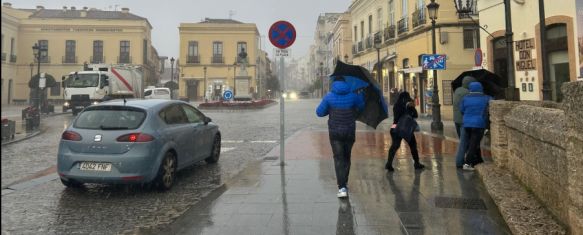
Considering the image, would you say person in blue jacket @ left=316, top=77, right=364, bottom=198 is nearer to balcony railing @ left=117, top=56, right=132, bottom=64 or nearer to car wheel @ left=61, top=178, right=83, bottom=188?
car wheel @ left=61, top=178, right=83, bottom=188

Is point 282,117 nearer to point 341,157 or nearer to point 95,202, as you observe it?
point 341,157

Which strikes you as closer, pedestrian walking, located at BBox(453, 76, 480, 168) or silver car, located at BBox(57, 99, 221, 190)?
silver car, located at BBox(57, 99, 221, 190)

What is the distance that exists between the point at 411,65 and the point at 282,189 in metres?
20.4

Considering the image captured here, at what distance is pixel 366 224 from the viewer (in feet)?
15.2

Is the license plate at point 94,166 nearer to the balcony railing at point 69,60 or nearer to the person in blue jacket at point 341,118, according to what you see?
the person in blue jacket at point 341,118

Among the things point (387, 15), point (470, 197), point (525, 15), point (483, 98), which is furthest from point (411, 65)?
point (470, 197)

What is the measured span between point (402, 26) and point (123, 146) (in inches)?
898

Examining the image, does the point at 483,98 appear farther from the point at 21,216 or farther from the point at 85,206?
the point at 21,216

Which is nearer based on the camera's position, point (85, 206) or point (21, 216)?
point (21, 216)

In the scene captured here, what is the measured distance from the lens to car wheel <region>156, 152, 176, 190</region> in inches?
259

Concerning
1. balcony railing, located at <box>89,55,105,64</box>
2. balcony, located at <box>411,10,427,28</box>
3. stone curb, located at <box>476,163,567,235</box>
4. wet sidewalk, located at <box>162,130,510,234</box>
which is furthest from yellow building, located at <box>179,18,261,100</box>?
stone curb, located at <box>476,163,567,235</box>

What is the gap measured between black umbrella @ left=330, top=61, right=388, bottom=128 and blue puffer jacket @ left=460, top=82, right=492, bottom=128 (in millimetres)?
1881

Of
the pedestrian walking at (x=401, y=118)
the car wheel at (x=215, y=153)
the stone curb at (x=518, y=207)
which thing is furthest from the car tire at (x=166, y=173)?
the stone curb at (x=518, y=207)

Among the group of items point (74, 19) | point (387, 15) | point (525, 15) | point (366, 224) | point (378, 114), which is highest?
point (74, 19)
